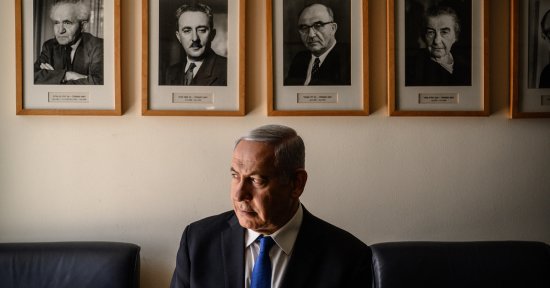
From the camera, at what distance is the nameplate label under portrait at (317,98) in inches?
85.1

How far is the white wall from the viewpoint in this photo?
7.09 feet

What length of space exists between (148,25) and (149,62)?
0.17 metres

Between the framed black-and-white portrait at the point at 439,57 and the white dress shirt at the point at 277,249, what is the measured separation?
0.88 metres

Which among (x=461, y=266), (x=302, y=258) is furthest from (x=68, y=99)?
(x=461, y=266)

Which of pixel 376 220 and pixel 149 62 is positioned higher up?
pixel 149 62

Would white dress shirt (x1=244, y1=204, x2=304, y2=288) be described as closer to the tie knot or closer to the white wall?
the tie knot

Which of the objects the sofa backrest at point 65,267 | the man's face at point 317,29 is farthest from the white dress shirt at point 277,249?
the man's face at point 317,29

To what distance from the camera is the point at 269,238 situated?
1.56 meters

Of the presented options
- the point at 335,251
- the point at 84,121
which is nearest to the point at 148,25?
the point at 84,121

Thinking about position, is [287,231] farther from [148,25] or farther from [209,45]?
[148,25]

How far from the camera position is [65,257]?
1926 millimetres

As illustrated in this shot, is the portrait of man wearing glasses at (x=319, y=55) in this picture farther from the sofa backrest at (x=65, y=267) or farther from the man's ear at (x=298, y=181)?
the sofa backrest at (x=65, y=267)

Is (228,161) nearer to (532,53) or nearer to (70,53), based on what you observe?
(70,53)

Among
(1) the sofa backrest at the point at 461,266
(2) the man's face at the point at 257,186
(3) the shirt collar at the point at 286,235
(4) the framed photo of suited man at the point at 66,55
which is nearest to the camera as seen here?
(2) the man's face at the point at 257,186
